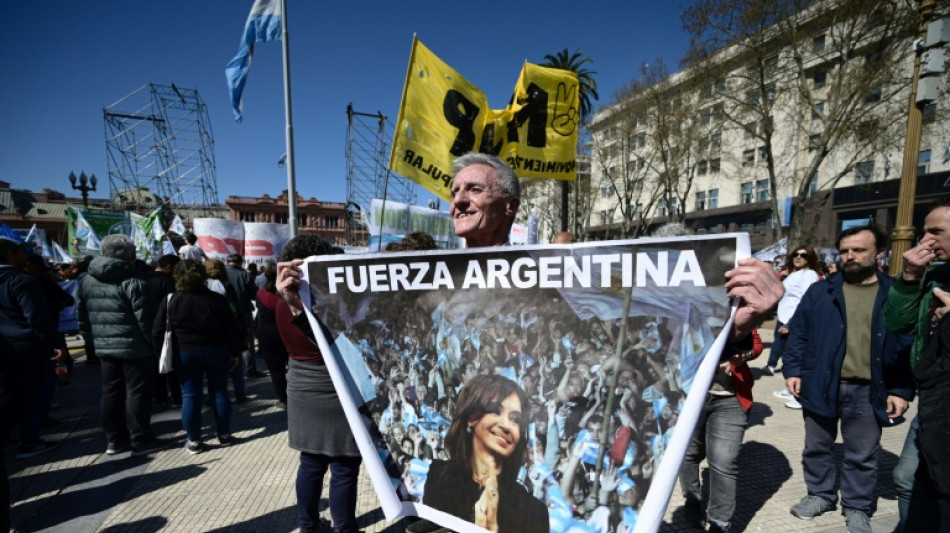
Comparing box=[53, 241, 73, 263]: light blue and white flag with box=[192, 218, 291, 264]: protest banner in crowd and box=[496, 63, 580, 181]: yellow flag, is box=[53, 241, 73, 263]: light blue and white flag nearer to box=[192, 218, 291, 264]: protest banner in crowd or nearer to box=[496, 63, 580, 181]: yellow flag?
box=[192, 218, 291, 264]: protest banner in crowd

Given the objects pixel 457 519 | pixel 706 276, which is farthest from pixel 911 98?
pixel 457 519

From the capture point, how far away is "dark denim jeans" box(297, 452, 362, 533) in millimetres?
2291

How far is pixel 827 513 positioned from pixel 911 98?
6.66 metres

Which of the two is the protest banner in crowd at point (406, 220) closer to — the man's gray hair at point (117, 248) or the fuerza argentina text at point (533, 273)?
the man's gray hair at point (117, 248)

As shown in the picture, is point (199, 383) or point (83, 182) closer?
point (199, 383)

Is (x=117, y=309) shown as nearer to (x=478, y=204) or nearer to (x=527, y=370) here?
(x=478, y=204)

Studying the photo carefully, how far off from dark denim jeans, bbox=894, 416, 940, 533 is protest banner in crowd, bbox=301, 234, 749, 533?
205 centimetres

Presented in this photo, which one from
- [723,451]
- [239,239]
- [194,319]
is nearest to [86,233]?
[239,239]

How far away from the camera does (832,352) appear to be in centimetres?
289

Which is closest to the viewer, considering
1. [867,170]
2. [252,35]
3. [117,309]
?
[117,309]

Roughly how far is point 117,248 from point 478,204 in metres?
4.03

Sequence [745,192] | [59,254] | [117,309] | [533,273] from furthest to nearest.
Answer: [745,192] → [59,254] → [117,309] → [533,273]

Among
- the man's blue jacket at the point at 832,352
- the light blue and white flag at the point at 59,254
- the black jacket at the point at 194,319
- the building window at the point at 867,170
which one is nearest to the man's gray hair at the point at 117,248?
the black jacket at the point at 194,319

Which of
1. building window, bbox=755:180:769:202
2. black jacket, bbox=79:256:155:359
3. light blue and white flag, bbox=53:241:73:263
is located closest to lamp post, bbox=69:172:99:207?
light blue and white flag, bbox=53:241:73:263
